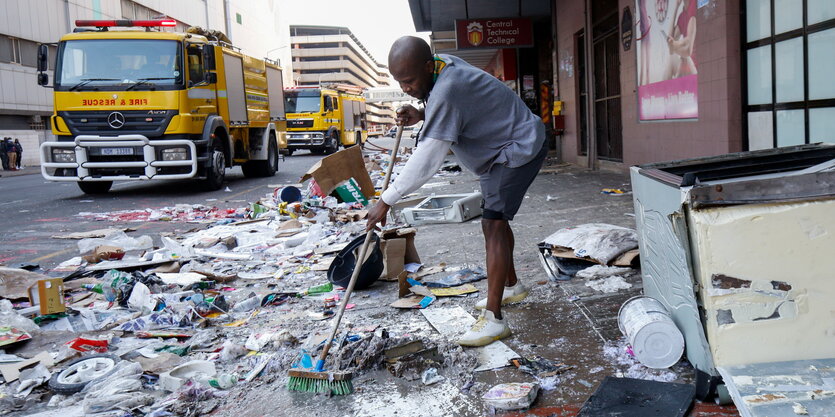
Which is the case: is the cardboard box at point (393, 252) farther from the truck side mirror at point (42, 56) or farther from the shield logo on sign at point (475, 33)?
the shield logo on sign at point (475, 33)

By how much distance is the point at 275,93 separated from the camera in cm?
1764

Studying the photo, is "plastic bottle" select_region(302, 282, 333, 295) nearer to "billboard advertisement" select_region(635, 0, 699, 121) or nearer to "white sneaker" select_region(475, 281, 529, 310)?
A: "white sneaker" select_region(475, 281, 529, 310)

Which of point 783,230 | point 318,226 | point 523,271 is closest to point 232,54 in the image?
point 318,226

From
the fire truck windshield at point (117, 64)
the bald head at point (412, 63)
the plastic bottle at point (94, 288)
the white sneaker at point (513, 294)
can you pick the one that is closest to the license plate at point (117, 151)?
the fire truck windshield at point (117, 64)

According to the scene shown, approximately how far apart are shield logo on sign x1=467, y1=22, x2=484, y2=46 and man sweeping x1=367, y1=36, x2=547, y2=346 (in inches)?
489

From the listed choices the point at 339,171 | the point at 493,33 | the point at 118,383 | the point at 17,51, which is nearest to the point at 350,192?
the point at 339,171

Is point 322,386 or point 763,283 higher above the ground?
point 763,283

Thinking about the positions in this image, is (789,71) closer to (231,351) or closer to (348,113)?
(231,351)

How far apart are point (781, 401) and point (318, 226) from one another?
5.57 m

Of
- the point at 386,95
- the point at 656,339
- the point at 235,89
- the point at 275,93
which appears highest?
the point at 386,95

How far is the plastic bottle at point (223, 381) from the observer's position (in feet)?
9.71

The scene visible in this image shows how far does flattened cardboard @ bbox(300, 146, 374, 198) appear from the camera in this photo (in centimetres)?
753

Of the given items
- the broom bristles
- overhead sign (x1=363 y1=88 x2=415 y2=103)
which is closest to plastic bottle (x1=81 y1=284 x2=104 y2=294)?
the broom bristles

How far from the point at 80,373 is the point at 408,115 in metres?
2.09
